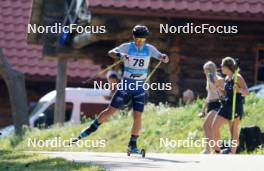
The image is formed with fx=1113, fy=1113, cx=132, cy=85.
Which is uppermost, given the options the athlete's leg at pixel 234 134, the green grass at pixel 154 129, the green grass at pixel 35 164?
the green grass at pixel 154 129

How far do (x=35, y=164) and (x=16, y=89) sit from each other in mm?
12596

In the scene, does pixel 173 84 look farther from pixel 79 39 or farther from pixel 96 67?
pixel 96 67

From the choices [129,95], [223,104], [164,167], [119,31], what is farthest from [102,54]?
[164,167]

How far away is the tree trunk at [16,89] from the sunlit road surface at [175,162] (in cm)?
1063

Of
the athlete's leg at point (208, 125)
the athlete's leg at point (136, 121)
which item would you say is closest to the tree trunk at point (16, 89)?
the athlete's leg at point (208, 125)

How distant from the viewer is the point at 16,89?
2430 centimetres

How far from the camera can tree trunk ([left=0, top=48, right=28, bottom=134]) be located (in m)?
24.1

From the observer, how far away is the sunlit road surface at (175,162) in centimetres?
1146

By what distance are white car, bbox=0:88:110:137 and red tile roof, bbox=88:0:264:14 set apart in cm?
391

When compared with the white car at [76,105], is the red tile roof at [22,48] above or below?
above

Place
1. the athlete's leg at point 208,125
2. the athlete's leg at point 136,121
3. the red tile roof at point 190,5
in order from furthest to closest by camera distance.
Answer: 1. the red tile roof at point 190,5
2. the athlete's leg at point 208,125
3. the athlete's leg at point 136,121

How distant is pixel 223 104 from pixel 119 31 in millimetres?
8018

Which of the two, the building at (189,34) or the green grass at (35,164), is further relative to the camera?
the building at (189,34)

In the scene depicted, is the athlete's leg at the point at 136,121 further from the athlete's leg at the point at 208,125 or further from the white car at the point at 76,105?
the white car at the point at 76,105
